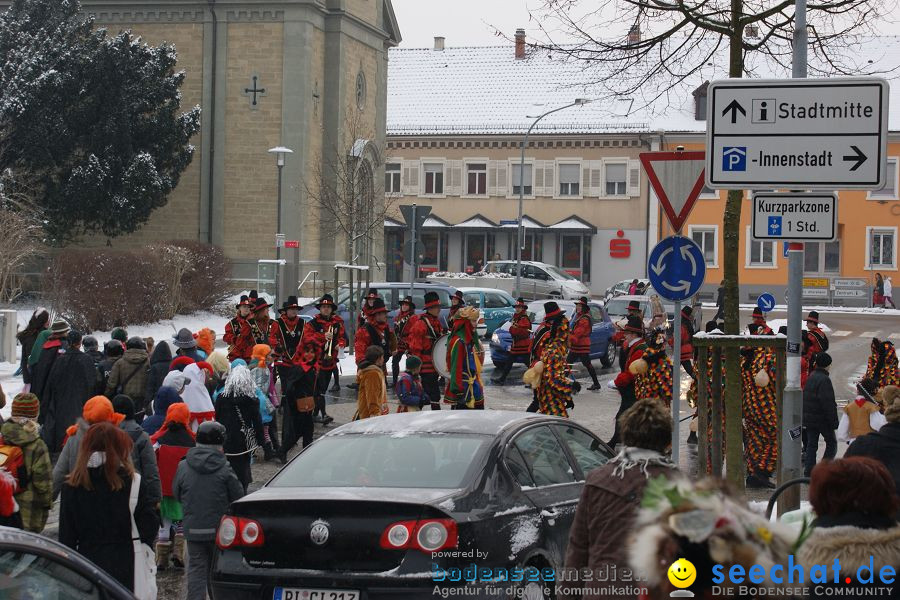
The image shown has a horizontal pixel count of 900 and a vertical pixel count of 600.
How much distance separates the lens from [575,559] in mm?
5000

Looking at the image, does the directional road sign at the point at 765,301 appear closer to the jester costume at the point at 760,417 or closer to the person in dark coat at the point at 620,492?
the jester costume at the point at 760,417

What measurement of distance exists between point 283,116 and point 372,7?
22.7ft

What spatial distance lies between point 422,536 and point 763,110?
3569 mm

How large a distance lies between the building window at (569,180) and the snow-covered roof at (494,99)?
6.06ft

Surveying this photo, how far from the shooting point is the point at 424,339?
16.9 metres

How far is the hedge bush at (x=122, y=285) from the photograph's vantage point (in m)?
26.9

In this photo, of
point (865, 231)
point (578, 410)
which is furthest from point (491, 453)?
point (865, 231)

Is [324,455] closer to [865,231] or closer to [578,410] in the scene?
[578,410]

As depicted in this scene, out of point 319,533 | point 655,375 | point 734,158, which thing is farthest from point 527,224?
point 319,533

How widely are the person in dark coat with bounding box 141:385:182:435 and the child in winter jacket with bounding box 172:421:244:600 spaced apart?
2736 millimetres

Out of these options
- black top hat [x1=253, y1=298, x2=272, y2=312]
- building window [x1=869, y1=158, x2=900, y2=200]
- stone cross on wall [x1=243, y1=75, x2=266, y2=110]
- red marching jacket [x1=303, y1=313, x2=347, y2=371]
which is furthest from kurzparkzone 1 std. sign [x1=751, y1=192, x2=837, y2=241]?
building window [x1=869, y1=158, x2=900, y2=200]

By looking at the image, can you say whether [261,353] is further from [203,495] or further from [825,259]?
[825,259]

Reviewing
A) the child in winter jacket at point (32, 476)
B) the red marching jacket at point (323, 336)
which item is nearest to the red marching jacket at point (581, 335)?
the red marching jacket at point (323, 336)

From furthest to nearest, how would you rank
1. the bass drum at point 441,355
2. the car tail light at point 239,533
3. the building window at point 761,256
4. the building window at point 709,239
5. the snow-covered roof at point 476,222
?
the snow-covered roof at point 476,222, the building window at point 709,239, the building window at point 761,256, the bass drum at point 441,355, the car tail light at point 239,533
